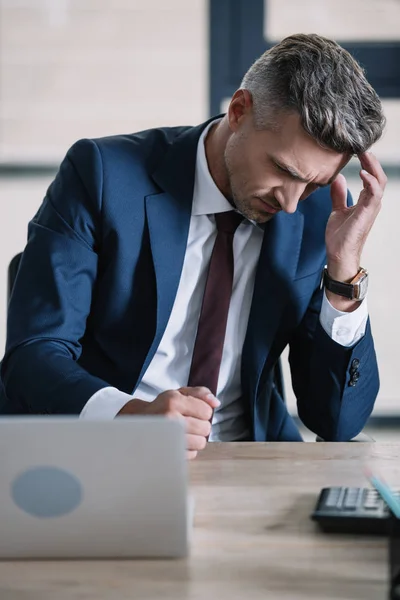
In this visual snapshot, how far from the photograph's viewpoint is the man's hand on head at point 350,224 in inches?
67.6

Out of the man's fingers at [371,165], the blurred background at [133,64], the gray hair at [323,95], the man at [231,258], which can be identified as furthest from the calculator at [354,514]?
the blurred background at [133,64]

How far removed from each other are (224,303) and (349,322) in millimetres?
252

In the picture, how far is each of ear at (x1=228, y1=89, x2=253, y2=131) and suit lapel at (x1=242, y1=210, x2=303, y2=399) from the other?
210 mm

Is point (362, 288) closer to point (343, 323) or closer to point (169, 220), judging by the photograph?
point (343, 323)

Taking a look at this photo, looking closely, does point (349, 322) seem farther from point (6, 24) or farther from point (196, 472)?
point (6, 24)

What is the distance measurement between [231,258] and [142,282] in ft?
0.64

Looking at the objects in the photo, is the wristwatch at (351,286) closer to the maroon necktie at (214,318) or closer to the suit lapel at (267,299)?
the suit lapel at (267,299)

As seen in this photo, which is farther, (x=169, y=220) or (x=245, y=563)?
(x=169, y=220)

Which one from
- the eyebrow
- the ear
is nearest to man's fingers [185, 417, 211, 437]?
the eyebrow

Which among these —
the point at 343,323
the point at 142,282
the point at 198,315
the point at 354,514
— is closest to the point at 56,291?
the point at 142,282

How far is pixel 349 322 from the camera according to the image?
169 centimetres

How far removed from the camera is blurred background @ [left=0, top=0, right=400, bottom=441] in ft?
10.5

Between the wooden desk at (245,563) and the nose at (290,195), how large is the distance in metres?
0.58

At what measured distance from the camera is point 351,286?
170 centimetres
